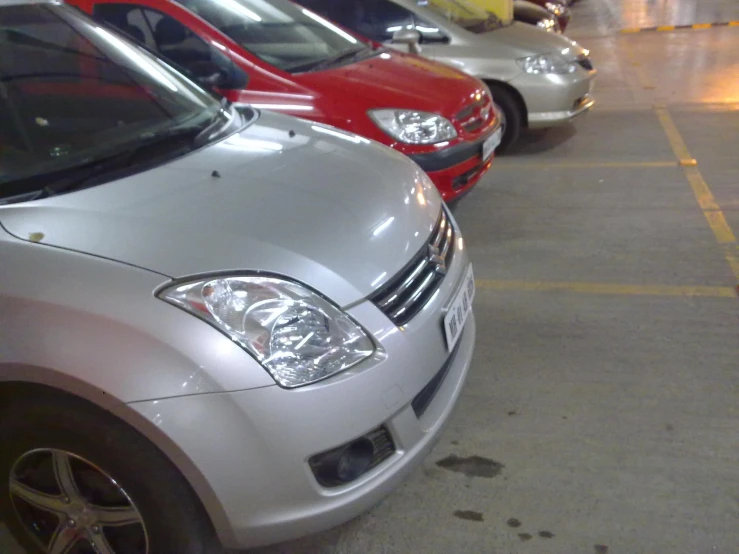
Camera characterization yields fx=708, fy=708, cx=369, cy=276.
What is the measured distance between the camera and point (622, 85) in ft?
28.3

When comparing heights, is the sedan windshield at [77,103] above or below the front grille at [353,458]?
above

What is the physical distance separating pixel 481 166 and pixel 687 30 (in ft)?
35.1

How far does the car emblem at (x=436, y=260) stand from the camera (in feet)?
7.48

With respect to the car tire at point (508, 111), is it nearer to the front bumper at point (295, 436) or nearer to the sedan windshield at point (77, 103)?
the sedan windshield at point (77, 103)

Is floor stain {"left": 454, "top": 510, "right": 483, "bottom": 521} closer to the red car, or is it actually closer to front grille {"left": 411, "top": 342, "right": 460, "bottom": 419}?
front grille {"left": 411, "top": 342, "right": 460, "bottom": 419}

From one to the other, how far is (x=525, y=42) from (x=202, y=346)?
511 cm

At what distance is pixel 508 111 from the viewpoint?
19.6 ft

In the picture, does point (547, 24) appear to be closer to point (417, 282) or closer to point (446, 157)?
point (446, 157)

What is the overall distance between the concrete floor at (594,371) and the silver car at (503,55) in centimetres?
41

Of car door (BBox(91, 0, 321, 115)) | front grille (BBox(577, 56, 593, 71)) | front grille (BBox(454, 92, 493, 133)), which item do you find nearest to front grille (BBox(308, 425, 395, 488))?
car door (BBox(91, 0, 321, 115))

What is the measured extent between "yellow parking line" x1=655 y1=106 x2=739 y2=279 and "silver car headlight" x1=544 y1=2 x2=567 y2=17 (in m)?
4.04

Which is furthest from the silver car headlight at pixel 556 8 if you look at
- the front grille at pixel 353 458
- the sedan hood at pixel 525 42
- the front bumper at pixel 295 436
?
the front grille at pixel 353 458

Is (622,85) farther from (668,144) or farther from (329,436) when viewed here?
(329,436)

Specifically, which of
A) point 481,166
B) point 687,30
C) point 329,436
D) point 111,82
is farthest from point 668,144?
point 687,30
